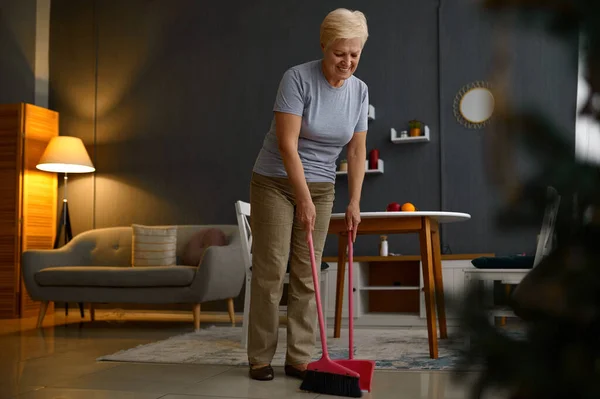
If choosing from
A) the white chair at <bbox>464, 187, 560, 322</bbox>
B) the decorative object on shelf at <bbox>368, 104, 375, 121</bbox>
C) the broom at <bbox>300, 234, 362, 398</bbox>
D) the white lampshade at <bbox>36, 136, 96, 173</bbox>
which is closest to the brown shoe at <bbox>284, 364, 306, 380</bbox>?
the broom at <bbox>300, 234, 362, 398</bbox>

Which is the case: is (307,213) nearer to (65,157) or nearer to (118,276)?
(118,276)

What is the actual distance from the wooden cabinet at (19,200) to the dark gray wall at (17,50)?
44 cm

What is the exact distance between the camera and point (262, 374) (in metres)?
2.49

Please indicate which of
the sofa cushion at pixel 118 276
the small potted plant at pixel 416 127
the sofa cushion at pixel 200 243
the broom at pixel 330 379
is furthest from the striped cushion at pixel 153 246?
the broom at pixel 330 379

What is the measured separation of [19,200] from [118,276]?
162 cm

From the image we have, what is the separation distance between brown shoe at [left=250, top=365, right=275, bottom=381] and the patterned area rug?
349mm

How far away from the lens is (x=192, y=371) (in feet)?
8.93

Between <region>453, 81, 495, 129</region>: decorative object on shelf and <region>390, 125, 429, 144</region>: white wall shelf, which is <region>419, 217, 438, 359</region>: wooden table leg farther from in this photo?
<region>453, 81, 495, 129</region>: decorative object on shelf

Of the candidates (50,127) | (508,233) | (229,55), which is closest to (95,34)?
(50,127)

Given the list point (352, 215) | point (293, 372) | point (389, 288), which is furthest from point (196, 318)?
point (352, 215)

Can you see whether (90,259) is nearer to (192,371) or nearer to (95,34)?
(95,34)

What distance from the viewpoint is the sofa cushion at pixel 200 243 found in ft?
15.8

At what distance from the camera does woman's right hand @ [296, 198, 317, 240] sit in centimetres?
233

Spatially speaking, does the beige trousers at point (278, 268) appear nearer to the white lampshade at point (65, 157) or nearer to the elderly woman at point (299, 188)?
the elderly woman at point (299, 188)
